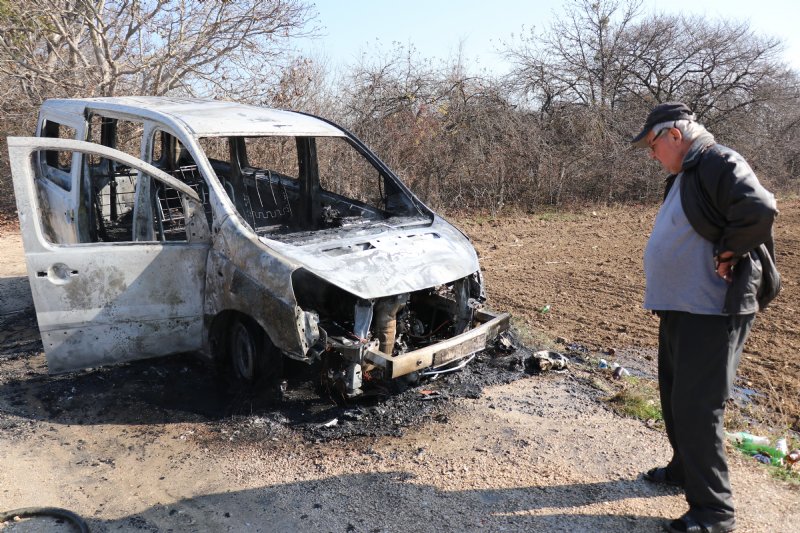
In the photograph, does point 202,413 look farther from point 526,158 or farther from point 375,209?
point 526,158

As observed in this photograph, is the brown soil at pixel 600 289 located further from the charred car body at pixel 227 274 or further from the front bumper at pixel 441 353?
the charred car body at pixel 227 274

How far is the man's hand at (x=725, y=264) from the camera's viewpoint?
2.88 metres

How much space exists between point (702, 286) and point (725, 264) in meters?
0.14

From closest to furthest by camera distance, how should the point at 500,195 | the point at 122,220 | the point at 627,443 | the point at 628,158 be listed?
the point at 627,443
the point at 122,220
the point at 500,195
the point at 628,158

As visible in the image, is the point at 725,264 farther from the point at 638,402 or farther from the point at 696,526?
the point at 638,402

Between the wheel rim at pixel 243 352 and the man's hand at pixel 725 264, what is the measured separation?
3003 mm

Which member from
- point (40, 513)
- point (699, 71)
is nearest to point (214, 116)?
point (40, 513)

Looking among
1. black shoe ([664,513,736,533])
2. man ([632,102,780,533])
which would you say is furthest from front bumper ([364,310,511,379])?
black shoe ([664,513,736,533])

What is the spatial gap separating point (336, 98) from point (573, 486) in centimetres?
1218

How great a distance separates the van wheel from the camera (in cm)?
444

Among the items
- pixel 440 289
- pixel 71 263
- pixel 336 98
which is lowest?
pixel 440 289

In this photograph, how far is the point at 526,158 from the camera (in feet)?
47.2

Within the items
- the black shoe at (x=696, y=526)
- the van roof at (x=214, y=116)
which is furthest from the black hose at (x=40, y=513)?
the black shoe at (x=696, y=526)

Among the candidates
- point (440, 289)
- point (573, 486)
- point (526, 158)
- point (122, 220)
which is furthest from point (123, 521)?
point (526, 158)
